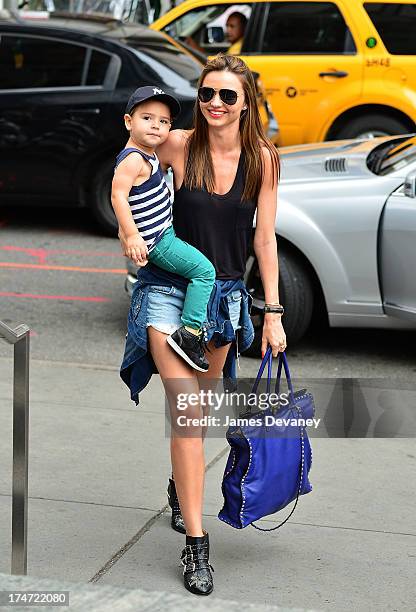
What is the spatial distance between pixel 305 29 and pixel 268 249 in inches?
332

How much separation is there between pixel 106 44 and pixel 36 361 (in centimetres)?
431

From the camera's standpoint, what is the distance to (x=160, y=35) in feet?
36.2

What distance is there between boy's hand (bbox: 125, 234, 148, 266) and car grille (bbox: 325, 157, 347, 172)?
3.35 m

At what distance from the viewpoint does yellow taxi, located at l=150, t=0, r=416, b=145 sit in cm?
1189

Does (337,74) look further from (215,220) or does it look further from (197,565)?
(197,565)

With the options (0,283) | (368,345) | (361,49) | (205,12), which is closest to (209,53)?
(205,12)

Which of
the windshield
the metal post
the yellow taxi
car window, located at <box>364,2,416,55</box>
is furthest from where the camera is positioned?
car window, located at <box>364,2,416,55</box>

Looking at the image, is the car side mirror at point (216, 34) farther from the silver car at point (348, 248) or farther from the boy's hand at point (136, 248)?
the boy's hand at point (136, 248)

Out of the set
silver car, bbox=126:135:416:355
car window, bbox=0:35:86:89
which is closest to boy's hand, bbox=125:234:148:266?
silver car, bbox=126:135:416:355

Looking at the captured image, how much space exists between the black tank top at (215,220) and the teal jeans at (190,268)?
81 mm

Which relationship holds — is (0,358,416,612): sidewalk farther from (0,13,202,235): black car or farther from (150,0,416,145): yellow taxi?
(150,0,416,145): yellow taxi

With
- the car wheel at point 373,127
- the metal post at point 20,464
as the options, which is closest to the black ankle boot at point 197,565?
the metal post at point 20,464

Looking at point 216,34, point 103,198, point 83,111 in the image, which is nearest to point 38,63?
point 83,111

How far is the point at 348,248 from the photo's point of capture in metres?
6.66
